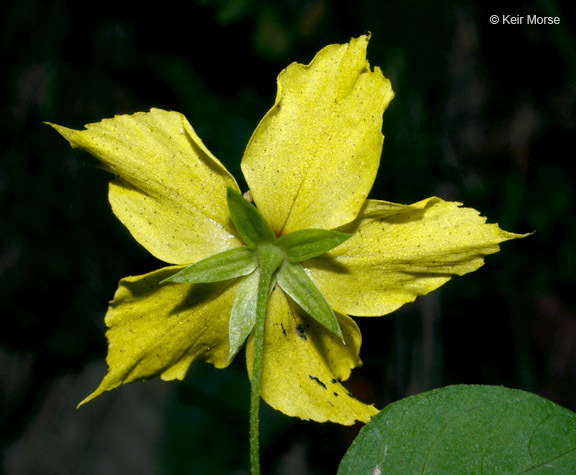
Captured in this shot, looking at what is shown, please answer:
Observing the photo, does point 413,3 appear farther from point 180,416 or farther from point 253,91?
point 180,416

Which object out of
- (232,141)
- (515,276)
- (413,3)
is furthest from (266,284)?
(413,3)

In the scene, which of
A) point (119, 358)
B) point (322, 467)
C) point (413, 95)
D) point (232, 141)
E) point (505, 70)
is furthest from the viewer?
point (505, 70)

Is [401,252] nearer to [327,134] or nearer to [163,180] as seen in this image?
[327,134]

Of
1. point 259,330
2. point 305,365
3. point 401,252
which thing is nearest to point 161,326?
point 259,330

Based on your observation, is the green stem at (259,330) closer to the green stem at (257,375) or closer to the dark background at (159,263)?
the green stem at (257,375)

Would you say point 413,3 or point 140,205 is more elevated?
point 413,3

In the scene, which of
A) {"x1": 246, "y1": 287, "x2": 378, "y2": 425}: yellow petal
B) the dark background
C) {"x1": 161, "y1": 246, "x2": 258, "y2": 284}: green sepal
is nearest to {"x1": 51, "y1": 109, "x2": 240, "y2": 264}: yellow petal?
{"x1": 161, "y1": 246, "x2": 258, "y2": 284}: green sepal
